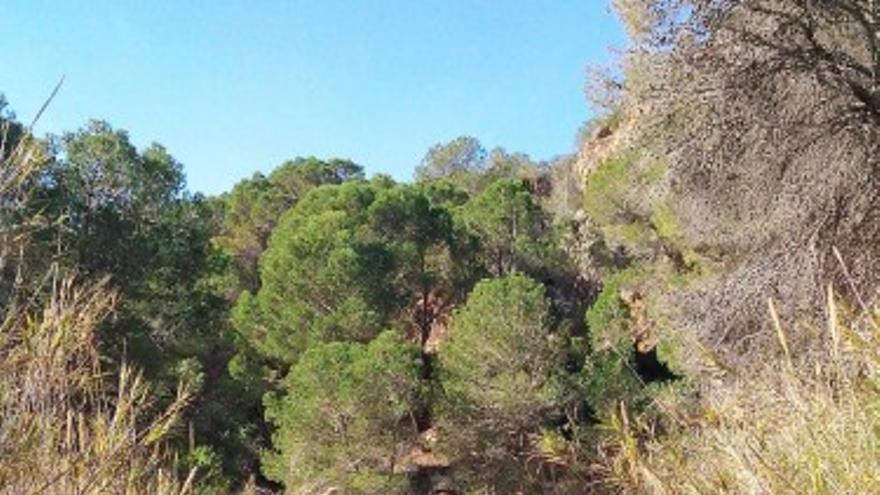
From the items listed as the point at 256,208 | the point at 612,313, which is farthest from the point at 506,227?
the point at 256,208

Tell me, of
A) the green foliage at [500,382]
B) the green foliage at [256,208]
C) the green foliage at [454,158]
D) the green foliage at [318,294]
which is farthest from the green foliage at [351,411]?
the green foliage at [454,158]

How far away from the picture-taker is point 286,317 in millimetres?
20203

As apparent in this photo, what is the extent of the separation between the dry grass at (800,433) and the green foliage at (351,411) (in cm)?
1415

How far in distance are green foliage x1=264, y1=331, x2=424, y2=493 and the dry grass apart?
14145 mm

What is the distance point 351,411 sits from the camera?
16.6m

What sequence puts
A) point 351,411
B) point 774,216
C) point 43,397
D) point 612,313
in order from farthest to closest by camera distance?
1. point 612,313
2. point 351,411
3. point 774,216
4. point 43,397

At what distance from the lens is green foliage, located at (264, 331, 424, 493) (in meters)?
16.2

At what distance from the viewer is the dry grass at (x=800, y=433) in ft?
4.96

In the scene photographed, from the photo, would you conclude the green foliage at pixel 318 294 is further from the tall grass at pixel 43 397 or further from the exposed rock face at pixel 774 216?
the tall grass at pixel 43 397

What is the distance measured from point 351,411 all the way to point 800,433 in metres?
15.2

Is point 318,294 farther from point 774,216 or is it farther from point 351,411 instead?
point 774,216

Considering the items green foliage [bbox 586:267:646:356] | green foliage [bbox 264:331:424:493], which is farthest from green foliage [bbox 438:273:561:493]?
green foliage [bbox 586:267:646:356]

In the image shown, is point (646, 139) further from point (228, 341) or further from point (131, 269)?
point (228, 341)

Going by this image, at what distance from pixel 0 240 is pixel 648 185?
6.45 m
